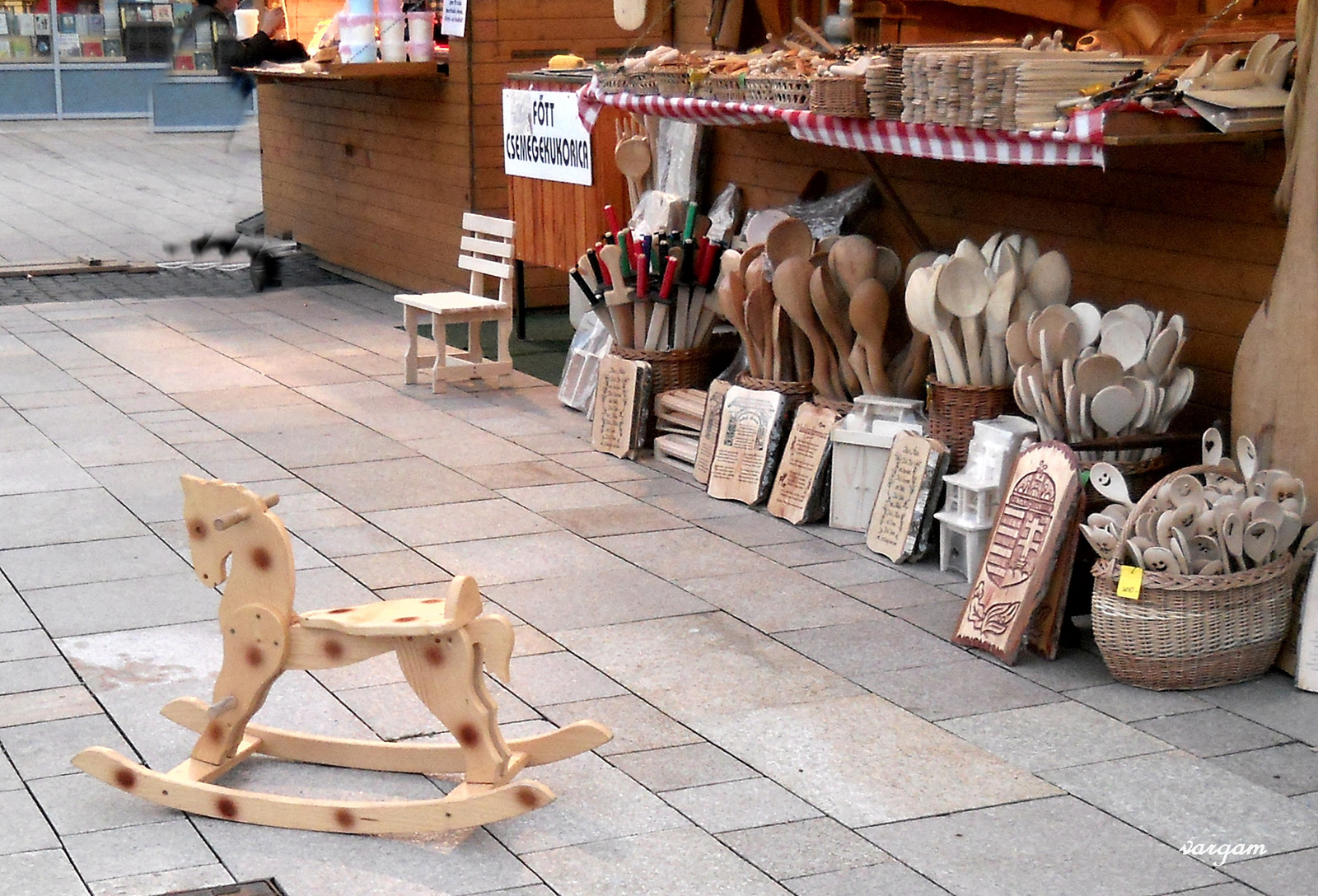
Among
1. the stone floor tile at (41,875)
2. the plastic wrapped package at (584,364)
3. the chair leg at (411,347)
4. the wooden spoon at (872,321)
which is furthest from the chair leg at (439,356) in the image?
the stone floor tile at (41,875)

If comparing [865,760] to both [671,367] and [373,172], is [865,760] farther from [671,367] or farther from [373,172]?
[373,172]

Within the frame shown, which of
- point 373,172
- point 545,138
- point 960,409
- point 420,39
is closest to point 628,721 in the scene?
point 960,409

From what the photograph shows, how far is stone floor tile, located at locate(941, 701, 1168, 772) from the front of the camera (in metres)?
4.09

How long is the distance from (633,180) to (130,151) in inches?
557

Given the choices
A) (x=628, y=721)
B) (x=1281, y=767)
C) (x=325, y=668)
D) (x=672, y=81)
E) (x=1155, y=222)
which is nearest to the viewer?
(x=325, y=668)

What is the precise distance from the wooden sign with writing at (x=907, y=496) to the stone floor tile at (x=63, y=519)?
2.63 metres

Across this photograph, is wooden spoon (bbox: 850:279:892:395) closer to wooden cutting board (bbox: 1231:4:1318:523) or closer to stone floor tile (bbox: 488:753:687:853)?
wooden cutting board (bbox: 1231:4:1318:523)

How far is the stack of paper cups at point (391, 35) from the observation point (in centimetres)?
1030

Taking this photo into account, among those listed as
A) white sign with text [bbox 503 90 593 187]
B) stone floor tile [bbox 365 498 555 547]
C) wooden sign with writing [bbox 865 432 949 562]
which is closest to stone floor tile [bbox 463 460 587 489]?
stone floor tile [bbox 365 498 555 547]

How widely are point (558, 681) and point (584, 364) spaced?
3544 millimetres

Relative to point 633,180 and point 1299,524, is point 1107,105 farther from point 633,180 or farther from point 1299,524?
point 633,180

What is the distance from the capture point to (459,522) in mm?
6145

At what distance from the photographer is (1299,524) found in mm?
4496

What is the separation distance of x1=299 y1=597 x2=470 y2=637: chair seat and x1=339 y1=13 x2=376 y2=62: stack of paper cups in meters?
7.16
